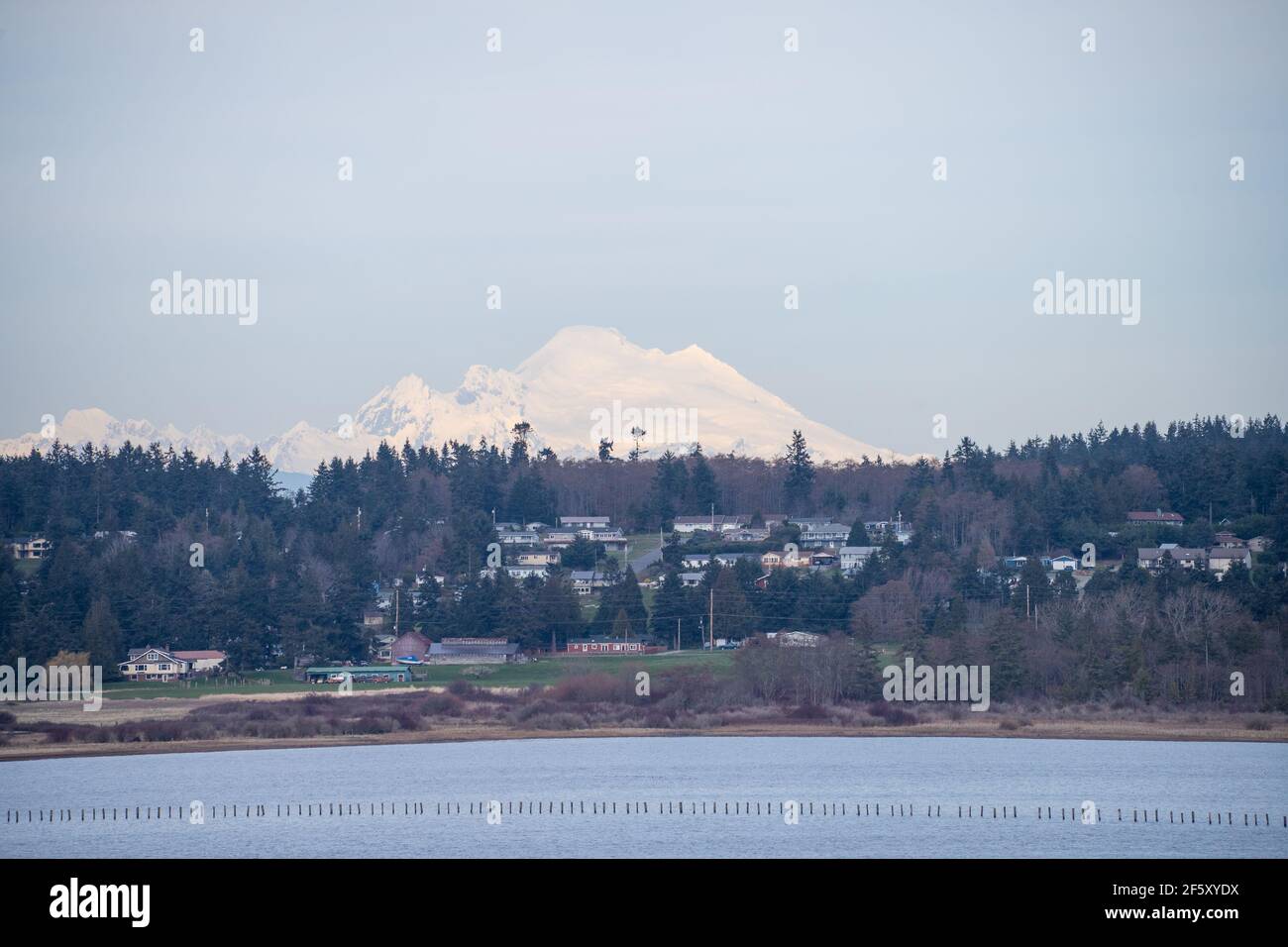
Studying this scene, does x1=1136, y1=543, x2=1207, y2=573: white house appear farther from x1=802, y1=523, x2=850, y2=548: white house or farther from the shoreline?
the shoreline

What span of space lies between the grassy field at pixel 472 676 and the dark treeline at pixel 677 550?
3889 millimetres

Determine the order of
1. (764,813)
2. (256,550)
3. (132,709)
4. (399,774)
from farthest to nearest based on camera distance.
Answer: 1. (256,550)
2. (132,709)
3. (399,774)
4. (764,813)

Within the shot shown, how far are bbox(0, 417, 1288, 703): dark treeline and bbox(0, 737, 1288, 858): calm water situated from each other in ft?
31.9

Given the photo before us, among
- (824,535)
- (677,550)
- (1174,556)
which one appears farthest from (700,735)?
(824,535)

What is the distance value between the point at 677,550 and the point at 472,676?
3419 cm

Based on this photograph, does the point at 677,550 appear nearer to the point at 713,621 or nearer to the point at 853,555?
the point at 853,555

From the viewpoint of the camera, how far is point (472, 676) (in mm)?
85250

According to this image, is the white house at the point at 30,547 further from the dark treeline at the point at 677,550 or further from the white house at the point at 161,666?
the white house at the point at 161,666

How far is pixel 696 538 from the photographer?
Result: 13238 centimetres

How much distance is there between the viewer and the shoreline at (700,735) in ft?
221
